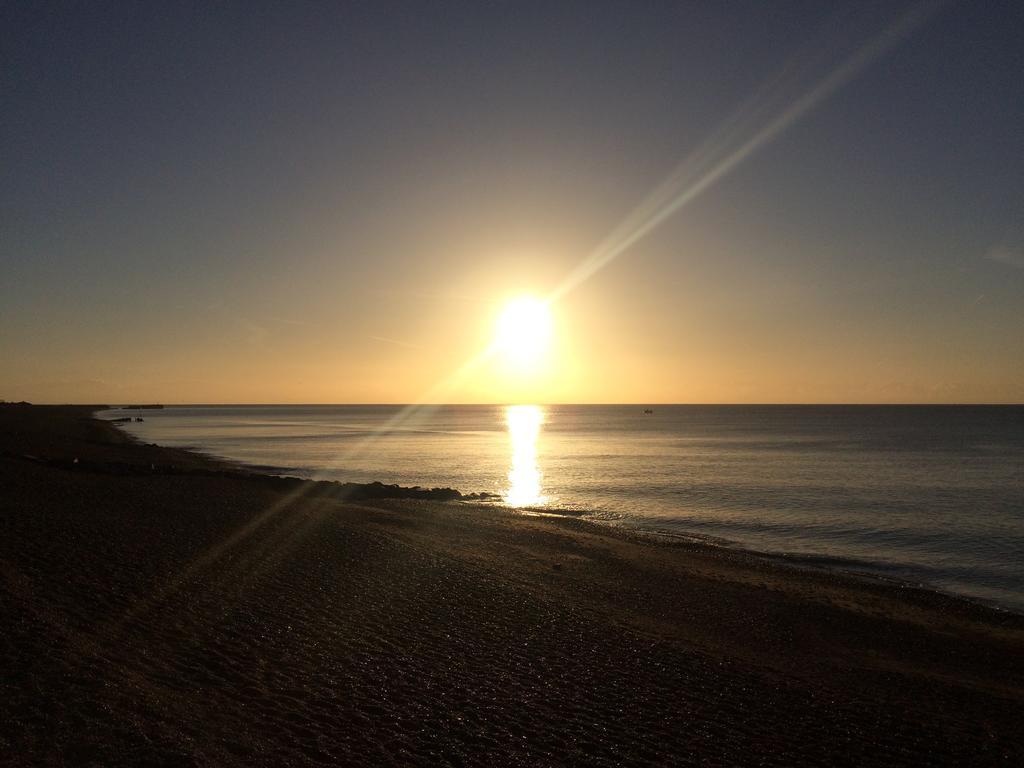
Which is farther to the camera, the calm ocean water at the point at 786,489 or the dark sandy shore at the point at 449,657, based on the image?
the calm ocean water at the point at 786,489

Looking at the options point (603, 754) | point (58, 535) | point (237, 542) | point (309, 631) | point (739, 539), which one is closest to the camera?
point (603, 754)

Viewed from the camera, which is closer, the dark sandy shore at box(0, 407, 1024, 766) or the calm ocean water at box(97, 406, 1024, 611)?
the dark sandy shore at box(0, 407, 1024, 766)

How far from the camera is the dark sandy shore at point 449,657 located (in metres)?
8.48

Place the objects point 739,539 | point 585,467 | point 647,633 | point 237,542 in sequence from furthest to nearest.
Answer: point 585,467 < point 739,539 < point 237,542 < point 647,633

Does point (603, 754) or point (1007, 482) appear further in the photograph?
point (1007, 482)

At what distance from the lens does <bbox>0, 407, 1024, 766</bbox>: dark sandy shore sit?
27.8ft

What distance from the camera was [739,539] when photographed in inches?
1182

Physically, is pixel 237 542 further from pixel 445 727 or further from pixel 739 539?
pixel 739 539

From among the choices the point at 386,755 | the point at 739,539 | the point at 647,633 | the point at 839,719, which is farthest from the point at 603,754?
the point at 739,539

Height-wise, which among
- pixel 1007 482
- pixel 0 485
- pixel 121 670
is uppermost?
pixel 0 485

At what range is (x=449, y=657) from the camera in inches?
471

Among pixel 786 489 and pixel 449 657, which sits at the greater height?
pixel 449 657

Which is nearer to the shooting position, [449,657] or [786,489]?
[449,657]

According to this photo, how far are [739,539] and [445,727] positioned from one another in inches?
939
